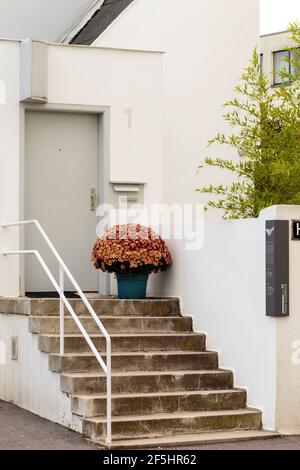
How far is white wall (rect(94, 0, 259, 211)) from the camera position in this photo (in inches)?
653

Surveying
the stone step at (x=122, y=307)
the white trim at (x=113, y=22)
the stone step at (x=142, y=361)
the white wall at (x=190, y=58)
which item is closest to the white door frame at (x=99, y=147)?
the stone step at (x=122, y=307)

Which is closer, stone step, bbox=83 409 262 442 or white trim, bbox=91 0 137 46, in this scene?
stone step, bbox=83 409 262 442

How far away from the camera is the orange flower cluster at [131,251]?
12398 millimetres

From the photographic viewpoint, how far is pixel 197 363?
11.4 m

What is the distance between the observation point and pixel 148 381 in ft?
35.2

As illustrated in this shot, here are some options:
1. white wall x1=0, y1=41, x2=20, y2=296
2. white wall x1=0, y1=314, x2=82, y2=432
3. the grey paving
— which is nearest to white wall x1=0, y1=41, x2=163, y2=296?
white wall x1=0, y1=41, x2=20, y2=296

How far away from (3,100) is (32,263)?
2.12 meters

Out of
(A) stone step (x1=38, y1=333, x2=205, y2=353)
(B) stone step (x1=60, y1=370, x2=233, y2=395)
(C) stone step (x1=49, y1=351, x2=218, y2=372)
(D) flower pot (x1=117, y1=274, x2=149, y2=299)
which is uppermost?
(D) flower pot (x1=117, y1=274, x2=149, y2=299)

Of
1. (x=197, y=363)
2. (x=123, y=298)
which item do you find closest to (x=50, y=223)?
(x=123, y=298)

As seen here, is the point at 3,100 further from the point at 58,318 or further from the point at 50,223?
the point at 58,318

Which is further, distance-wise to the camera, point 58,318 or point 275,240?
point 58,318

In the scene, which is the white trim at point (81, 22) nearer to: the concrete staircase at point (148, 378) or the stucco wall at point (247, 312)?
the stucco wall at point (247, 312)

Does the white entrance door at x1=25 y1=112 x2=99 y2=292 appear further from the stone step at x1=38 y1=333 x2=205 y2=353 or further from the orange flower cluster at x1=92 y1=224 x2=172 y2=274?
the stone step at x1=38 y1=333 x2=205 y2=353

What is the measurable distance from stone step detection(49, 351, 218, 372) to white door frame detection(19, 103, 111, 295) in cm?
244
